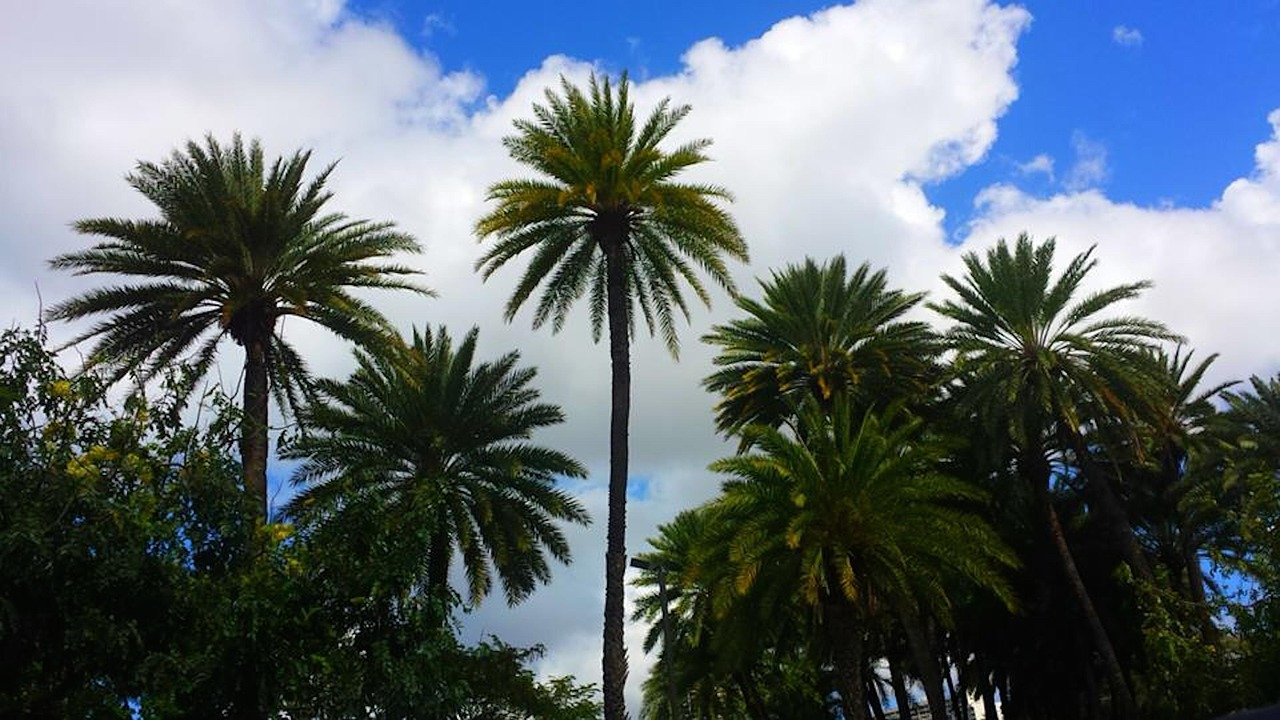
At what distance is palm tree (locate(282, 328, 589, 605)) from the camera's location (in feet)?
94.8

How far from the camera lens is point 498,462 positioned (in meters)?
29.5

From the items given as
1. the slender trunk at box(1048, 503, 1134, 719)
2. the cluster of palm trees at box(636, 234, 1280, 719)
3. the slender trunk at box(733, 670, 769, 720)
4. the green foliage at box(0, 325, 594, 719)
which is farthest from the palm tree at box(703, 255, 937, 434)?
the green foliage at box(0, 325, 594, 719)

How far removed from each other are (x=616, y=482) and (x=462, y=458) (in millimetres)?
7200

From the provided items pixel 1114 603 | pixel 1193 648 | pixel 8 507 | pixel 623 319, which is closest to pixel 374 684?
pixel 8 507

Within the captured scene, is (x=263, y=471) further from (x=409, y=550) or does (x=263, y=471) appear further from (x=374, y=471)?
(x=409, y=550)

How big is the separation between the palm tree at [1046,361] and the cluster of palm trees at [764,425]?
0.27 ft

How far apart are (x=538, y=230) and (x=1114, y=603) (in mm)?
24259

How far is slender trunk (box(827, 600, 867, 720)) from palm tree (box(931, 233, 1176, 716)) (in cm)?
814

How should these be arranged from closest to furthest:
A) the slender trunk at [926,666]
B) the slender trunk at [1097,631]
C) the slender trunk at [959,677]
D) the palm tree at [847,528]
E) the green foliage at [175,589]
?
the green foliage at [175,589]
the palm tree at [847,528]
the slender trunk at [926,666]
the slender trunk at [1097,631]
the slender trunk at [959,677]

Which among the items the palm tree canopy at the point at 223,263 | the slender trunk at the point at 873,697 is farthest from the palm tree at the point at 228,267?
the slender trunk at the point at 873,697

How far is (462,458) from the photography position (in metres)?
29.9

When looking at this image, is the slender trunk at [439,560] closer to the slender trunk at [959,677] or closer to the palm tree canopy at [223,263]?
the palm tree canopy at [223,263]

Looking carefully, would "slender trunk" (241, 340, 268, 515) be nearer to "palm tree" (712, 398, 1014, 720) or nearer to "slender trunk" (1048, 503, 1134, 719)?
"palm tree" (712, 398, 1014, 720)

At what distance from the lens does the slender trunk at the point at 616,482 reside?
22.4m
